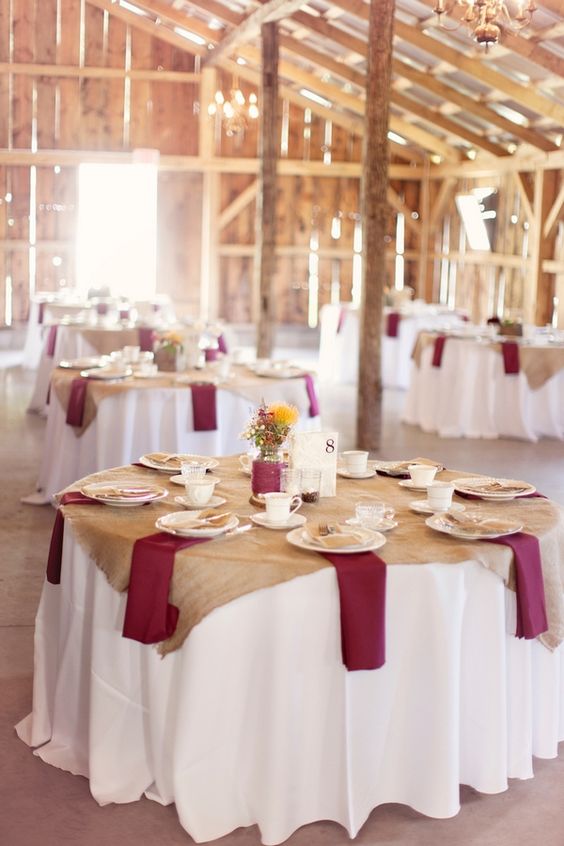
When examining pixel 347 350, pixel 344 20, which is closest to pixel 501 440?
pixel 347 350

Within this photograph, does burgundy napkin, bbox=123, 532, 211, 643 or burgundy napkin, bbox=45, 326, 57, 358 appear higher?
burgundy napkin, bbox=45, 326, 57, 358

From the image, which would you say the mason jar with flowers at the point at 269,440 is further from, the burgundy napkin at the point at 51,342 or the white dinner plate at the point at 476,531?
the burgundy napkin at the point at 51,342

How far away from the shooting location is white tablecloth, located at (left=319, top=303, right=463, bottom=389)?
11453 mm

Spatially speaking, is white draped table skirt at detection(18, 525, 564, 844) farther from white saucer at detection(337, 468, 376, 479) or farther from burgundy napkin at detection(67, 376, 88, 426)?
burgundy napkin at detection(67, 376, 88, 426)

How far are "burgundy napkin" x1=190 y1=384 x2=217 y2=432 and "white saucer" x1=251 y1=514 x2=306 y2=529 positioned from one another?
2.68 meters

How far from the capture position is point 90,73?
540 inches

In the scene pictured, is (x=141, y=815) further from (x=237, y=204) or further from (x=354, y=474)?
(x=237, y=204)

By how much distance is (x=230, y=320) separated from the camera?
14609 millimetres

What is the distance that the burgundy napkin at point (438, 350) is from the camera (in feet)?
29.4

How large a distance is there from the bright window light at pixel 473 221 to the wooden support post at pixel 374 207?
16.5 ft

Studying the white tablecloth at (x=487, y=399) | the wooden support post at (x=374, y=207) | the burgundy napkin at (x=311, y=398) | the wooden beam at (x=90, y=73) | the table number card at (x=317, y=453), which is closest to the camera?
the table number card at (x=317, y=453)

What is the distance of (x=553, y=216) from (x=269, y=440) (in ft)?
27.2
